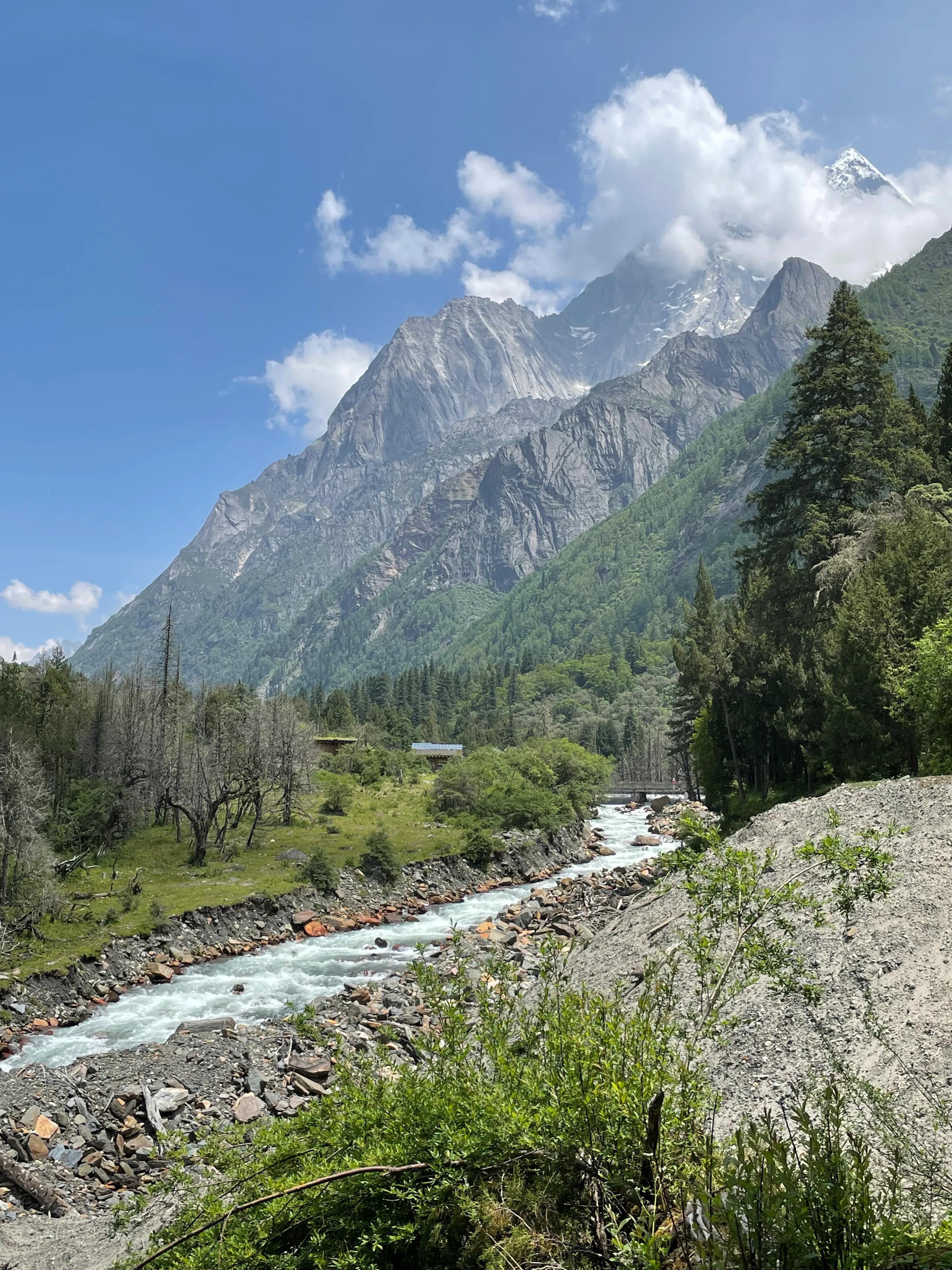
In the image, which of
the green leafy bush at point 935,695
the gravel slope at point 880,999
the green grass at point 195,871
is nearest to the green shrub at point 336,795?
the green grass at point 195,871

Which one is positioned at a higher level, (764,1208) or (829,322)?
(829,322)

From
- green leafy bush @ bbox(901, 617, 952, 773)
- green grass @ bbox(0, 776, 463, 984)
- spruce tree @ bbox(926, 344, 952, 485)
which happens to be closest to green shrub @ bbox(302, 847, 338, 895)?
green grass @ bbox(0, 776, 463, 984)

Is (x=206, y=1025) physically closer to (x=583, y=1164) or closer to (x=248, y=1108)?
(x=248, y=1108)

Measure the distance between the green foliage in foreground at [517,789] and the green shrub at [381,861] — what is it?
10.8 meters

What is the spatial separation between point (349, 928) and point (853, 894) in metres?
33.3

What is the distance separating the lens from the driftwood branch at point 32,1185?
13.8m

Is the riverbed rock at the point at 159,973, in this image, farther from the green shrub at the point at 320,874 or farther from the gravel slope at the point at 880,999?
the gravel slope at the point at 880,999

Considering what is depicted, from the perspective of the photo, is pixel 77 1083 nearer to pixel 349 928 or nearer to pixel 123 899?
pixel 123 899

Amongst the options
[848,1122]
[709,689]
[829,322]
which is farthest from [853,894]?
[709,689]

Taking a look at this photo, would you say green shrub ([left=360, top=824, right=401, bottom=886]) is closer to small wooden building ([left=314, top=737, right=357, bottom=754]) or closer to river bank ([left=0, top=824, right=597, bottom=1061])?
river bank ([left=0, top=824, right=597, bottom=1061])

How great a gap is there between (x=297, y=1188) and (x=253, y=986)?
2568 cm

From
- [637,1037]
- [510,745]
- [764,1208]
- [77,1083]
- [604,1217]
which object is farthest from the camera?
[510,745]

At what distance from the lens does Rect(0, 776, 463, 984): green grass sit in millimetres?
27781

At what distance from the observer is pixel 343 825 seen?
53.2 meters
